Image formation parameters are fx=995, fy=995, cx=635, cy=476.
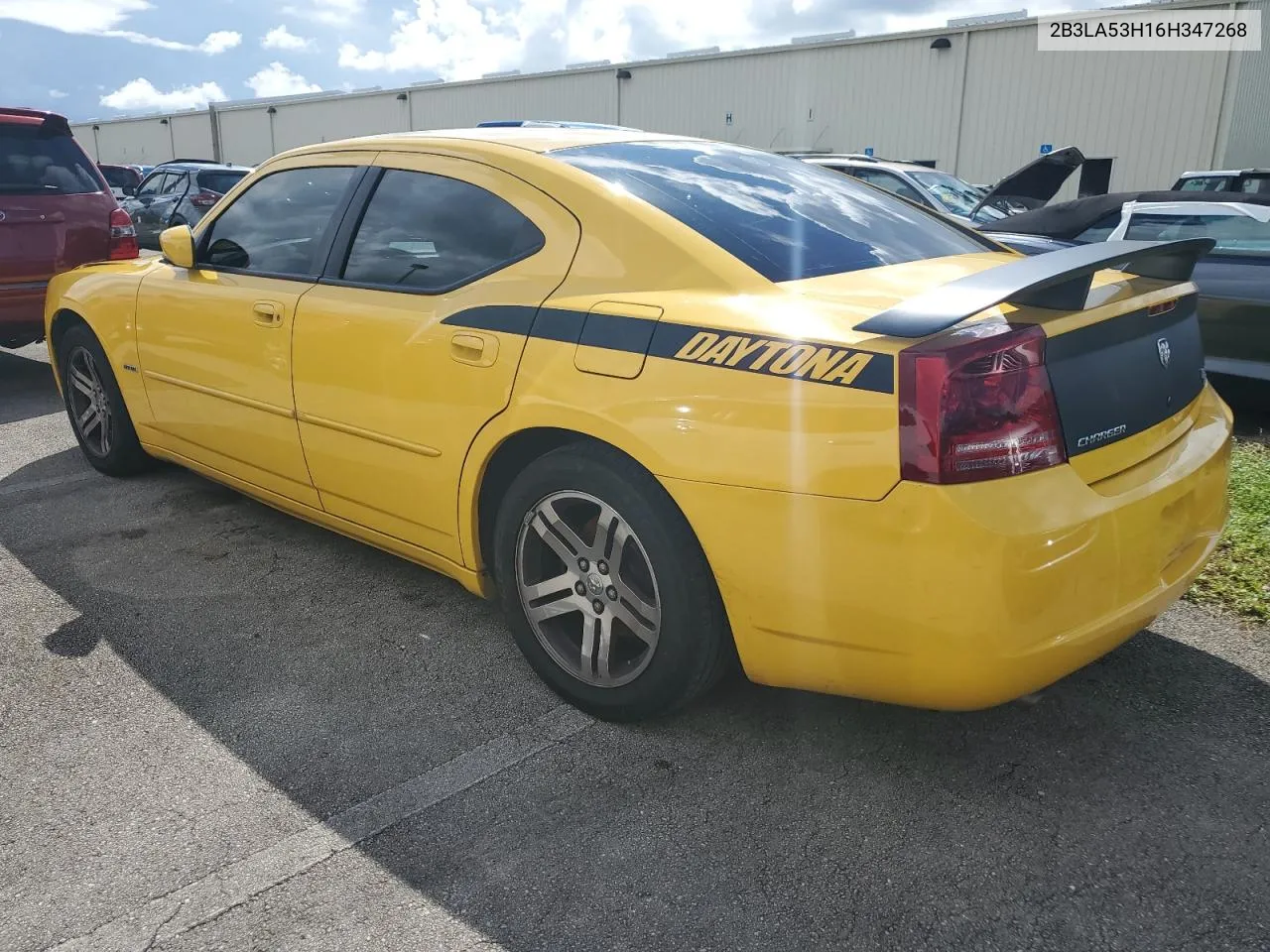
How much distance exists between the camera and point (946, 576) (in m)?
1.98

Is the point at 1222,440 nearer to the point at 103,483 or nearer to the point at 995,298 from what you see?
the point at 995,298

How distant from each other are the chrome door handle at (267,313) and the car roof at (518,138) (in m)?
0.59

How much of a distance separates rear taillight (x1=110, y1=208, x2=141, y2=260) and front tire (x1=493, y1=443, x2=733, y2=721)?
5.43 metres

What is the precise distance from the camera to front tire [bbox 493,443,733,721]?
7.78ft

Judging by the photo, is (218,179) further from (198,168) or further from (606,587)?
(606,587)

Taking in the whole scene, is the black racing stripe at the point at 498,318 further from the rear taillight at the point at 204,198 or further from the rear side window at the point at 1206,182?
the rear side window at the point at 1206,182

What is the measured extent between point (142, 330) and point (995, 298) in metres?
→ 3.48

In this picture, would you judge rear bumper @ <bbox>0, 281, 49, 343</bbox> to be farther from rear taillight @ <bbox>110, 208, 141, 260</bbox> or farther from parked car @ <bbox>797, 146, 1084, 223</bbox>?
parked car @ <bbox>797, 146, 1084, 223</bbox>

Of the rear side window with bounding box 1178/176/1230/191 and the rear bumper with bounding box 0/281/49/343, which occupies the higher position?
the rear side window with bounding box 1178/176/1230/191

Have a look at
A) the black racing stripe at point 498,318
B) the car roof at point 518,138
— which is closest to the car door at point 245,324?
the car roof at point 518,138

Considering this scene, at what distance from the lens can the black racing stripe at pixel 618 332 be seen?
2361 millimetres

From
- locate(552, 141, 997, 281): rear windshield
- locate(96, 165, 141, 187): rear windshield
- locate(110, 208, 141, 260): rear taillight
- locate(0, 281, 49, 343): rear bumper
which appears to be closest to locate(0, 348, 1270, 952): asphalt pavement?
locate(552, 141, 997, 281): rear windshield

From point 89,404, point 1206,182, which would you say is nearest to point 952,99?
point 1206,182

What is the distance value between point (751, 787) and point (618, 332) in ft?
3.76
